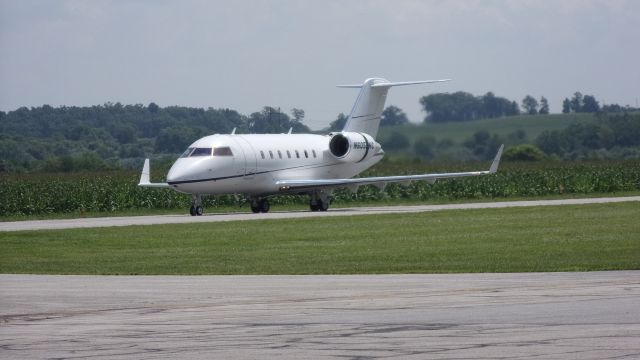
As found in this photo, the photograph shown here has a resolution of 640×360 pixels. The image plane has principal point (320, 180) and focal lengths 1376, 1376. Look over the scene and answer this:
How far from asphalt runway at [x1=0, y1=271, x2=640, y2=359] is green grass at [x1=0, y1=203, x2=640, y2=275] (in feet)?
7.65

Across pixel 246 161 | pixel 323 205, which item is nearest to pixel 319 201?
pixel 323 205

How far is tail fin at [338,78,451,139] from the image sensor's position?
56.7m

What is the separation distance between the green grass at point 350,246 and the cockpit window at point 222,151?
8.10m

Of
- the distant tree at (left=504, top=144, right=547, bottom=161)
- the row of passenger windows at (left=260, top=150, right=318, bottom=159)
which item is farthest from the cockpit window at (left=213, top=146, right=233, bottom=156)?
the distant tree at (left=504, top=144, right=547, bottom=161)

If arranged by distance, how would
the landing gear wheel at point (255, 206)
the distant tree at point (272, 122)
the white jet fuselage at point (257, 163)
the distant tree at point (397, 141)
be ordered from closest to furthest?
the white jet fuselage at point (257, 163)
the distant tree at point (397, 141)
the landing gear wheel at point (255, 206)
the distant tree at point (272, 122)

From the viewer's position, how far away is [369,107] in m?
56.9

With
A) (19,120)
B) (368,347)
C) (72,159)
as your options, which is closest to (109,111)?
(19,120)

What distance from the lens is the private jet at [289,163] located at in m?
48.7

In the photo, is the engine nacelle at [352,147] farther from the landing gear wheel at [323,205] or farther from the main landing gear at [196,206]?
the main landing gear at [196,206]

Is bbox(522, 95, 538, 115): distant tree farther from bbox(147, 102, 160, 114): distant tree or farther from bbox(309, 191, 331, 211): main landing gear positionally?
bbox(147, 102, 160, 114): distant tree

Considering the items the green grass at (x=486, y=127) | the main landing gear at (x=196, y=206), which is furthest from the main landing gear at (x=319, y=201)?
the main landing gear at (x=196, y=206)

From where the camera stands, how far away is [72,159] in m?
90.1

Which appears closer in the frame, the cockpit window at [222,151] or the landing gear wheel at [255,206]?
the cockpit window at [222,151]

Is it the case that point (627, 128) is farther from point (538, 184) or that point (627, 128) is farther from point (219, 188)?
point (219, 188)
